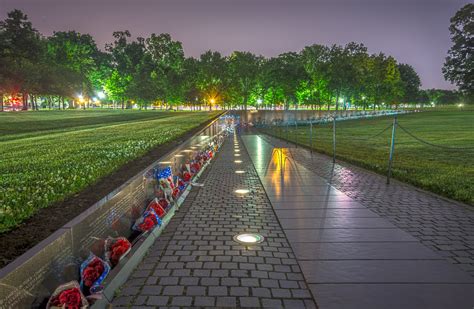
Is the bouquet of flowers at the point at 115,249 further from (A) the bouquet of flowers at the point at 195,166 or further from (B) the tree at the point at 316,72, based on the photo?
(B) the tree at the point at 316,72

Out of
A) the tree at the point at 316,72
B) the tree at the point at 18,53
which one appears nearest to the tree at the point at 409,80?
the tree at the point at 316,72

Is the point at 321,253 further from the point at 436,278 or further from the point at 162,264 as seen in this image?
the point at 162,264

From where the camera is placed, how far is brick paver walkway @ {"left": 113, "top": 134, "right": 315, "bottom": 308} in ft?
11.7

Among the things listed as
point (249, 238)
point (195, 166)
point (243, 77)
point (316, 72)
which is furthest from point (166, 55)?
point (249, 238)

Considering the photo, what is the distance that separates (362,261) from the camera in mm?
4402

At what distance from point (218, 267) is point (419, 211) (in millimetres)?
4442

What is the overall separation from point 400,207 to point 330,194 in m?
1.59

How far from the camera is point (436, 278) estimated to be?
3934 mm

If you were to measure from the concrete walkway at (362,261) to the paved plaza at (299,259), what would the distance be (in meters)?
0.01

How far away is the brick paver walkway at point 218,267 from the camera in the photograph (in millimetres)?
3553

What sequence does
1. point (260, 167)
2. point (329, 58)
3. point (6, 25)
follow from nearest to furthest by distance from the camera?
point (260, 167) → point (6, 25) → point (329, 58)

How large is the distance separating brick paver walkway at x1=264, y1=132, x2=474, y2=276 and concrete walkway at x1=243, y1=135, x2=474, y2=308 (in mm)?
265

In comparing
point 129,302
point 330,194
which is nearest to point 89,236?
point 129,302

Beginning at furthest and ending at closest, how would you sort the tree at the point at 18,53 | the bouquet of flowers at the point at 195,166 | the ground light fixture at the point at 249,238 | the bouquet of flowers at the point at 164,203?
the tree at the point at 18,53
the bouquet of flowers at the point at 195,166
the bouquet of flowers at the point at 164,203
the ground light fixture at the point at 249,238
